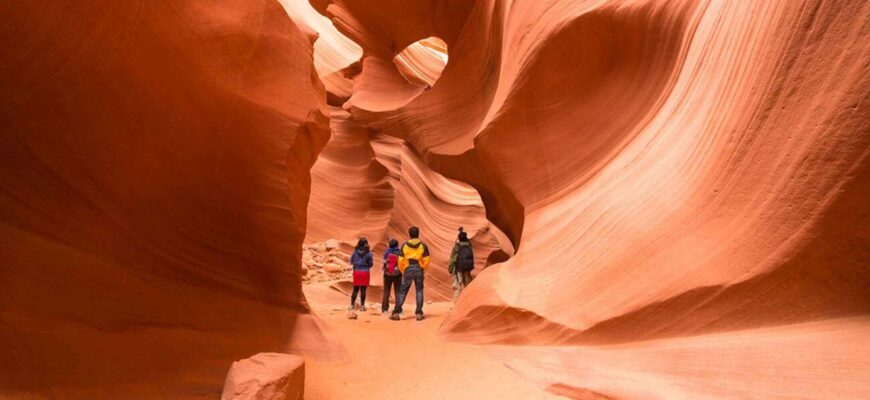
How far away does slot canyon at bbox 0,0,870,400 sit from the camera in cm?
311

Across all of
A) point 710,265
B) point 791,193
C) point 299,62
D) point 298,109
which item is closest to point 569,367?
point 710,265

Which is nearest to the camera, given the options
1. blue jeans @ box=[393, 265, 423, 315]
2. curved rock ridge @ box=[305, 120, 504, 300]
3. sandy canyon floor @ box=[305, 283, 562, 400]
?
sandy canyon floor @ box=[305, 283, 562, 400]

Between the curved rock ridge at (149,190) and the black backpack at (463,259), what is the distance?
2.71 m

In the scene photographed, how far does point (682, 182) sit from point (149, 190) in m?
3.98

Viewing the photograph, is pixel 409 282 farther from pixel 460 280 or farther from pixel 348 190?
pixel 348 190

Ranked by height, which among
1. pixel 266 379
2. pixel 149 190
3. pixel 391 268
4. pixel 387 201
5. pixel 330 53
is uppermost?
pixel 330 53

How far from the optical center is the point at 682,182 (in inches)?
159

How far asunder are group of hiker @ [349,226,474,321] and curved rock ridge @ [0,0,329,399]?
186 centimetres

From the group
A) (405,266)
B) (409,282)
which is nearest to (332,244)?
(405,266)

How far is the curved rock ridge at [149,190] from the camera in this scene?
3439mm

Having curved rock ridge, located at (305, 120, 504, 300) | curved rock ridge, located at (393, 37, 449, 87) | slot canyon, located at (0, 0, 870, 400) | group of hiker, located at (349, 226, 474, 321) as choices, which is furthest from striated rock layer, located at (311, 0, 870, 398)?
curved rock ridge, located at (393, 37, 449, 87)

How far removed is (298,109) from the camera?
4.96 m

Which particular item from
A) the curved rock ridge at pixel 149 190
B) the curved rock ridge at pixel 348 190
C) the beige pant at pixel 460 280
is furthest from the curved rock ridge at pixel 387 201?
the curved rock ridge at pixel 149 190

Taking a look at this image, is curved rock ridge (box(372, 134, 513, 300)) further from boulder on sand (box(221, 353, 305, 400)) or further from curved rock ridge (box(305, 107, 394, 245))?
boulder on sand (box(221, 353, 305, 400))
